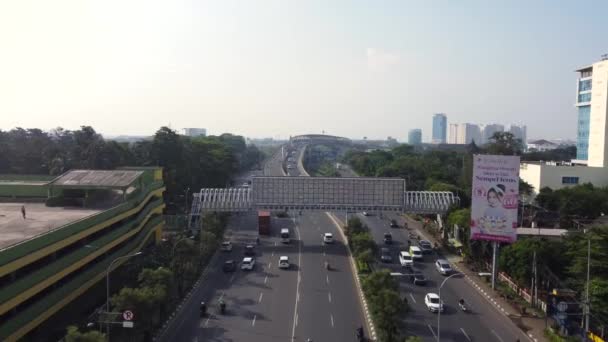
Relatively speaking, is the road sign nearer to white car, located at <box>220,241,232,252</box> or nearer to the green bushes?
the green bushes

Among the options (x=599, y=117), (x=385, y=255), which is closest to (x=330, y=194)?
(x=385, y=255)

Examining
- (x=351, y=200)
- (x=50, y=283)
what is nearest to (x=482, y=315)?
(x=351, y=200)

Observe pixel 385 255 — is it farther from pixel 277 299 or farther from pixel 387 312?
pixel 387 312

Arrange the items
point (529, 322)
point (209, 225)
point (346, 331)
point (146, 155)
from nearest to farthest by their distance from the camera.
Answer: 1. point (346, 331)
2. point (529, 322)
3. point (209, 225)
4. point (146, 155)

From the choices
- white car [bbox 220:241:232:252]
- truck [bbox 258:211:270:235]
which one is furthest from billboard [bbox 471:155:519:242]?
truck [bbox 258:211:270:235]

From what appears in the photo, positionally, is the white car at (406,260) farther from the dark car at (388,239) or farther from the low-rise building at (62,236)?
the low-rise building at (62,236)

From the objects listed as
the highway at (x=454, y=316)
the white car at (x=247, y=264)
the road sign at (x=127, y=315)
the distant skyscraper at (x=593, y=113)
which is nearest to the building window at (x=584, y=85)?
the distant skyscraper at (x=593, y=113)

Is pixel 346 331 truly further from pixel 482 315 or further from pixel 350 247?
pixel 350 247
